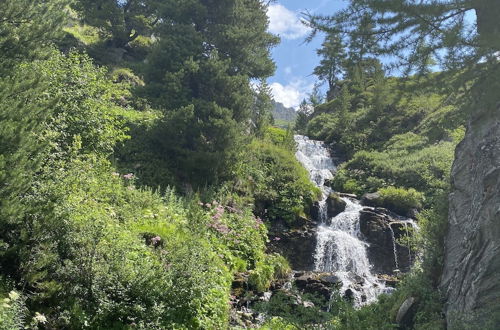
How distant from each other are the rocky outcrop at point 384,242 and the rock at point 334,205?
1.06 m

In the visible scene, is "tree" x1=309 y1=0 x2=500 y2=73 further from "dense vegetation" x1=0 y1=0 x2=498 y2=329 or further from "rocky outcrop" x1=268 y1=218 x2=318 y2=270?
"rocky outcrop" x1=268 y1=218 x2=318 y2=270

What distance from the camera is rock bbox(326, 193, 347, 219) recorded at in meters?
17.5

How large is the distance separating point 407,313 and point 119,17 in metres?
24.7

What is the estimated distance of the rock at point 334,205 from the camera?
17469 mm

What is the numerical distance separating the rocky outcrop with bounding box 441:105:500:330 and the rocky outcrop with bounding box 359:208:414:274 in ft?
22.6

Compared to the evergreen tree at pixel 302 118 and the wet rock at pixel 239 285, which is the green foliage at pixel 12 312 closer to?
the wet rock at pixel 239 285

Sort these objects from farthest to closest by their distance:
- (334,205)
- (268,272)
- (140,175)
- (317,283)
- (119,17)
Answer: (119,17) → (334,205) → (140,175) → (317,283) → (268,272)

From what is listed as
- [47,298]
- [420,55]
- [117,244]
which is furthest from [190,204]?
[420,55]

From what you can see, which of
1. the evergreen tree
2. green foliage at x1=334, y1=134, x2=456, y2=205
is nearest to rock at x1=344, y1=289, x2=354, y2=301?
green foliage at x1=334, y1=134, x2=456, y2=205

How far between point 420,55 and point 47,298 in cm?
686

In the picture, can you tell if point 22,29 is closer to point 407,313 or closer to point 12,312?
point 12,312

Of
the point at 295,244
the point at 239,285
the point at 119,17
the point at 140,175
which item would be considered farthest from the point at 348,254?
the point at 119,17

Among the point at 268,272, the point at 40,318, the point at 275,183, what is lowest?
the point at 40,318

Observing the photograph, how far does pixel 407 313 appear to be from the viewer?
7.53 m
